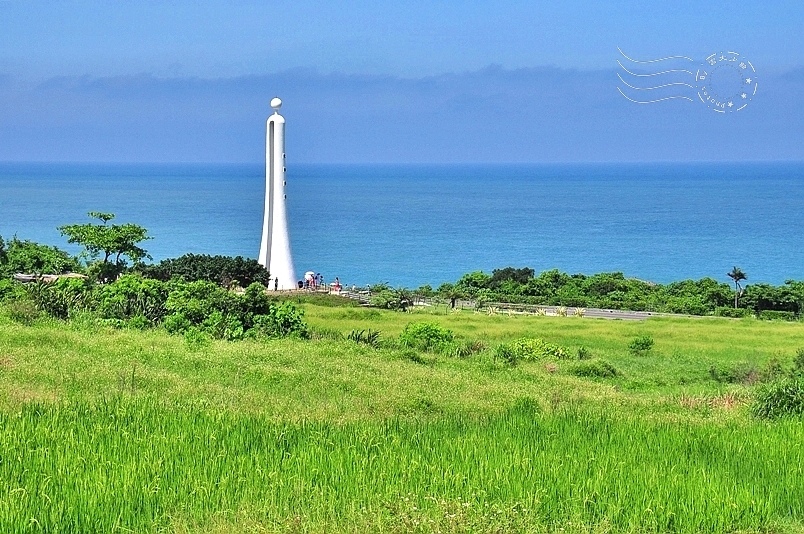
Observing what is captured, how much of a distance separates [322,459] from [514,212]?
13238 centimetres

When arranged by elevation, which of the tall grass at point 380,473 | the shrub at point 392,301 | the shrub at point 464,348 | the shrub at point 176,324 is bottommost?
the tall grass at point 380,473

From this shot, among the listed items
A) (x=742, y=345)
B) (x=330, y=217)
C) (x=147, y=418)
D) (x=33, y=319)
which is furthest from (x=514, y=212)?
(x=147, y=418)

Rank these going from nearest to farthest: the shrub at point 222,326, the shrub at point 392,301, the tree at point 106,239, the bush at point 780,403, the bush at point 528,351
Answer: the bush at point 780,403 < the shrub at point 222,326 < the bush at point 528,351 < the tree at point 106,239 < the shrub at point 392,301

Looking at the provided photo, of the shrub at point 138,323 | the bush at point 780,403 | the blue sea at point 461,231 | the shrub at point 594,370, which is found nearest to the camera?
the bush at point 780,403

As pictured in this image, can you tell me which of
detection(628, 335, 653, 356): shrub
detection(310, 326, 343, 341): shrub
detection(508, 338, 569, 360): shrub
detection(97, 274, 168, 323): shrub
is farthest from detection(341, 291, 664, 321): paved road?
detection(97, 274, 168, 323): shrub

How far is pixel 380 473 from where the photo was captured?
835cm

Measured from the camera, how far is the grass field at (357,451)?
23.9 ft

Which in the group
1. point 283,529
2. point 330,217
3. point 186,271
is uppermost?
point 330,217

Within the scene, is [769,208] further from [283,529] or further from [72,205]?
[283,529]

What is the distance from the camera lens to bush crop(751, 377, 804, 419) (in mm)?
13148

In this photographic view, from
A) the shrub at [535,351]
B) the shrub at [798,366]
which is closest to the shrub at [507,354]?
the shrub at [535,351]

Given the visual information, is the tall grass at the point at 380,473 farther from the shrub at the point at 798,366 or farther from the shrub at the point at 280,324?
the shrub at the point at 280,324

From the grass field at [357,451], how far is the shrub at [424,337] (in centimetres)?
664

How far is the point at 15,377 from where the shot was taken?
1384cm
